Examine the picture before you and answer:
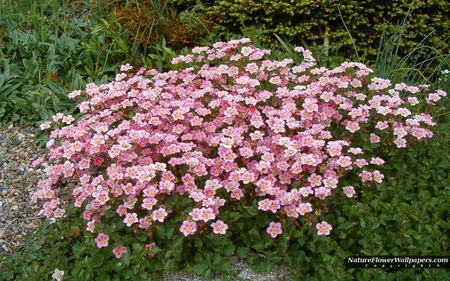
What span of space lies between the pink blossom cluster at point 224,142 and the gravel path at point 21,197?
0.23 metres

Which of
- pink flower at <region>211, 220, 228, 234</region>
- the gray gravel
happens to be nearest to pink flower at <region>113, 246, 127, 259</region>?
the gray gravel

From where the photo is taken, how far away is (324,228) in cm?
263

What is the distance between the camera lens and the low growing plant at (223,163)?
2.67m

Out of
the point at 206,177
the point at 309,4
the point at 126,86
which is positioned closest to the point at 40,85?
the point at 126,86

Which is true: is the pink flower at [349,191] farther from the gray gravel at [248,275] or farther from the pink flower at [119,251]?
the pink flower at [119,251]

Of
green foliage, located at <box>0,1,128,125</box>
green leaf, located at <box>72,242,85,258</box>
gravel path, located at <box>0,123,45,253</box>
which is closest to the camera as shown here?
green leaf, located at <box>72,242,85,258</box>

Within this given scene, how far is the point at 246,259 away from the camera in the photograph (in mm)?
2781

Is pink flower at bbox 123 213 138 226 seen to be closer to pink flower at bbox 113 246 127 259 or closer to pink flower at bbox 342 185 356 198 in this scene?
pink flower at bbox 113 246 127 259

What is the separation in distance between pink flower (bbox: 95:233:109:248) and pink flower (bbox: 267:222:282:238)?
2.84 ft

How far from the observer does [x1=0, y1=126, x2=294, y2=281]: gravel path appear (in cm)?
279

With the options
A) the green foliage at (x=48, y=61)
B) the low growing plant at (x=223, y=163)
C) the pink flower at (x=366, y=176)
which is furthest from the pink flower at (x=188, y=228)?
the green foliage at (x=48, y=61)

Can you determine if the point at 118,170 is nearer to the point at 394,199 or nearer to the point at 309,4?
the point at 394,199

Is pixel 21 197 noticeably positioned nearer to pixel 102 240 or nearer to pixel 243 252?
pixel 102 240

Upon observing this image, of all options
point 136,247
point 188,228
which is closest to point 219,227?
point 188,228
